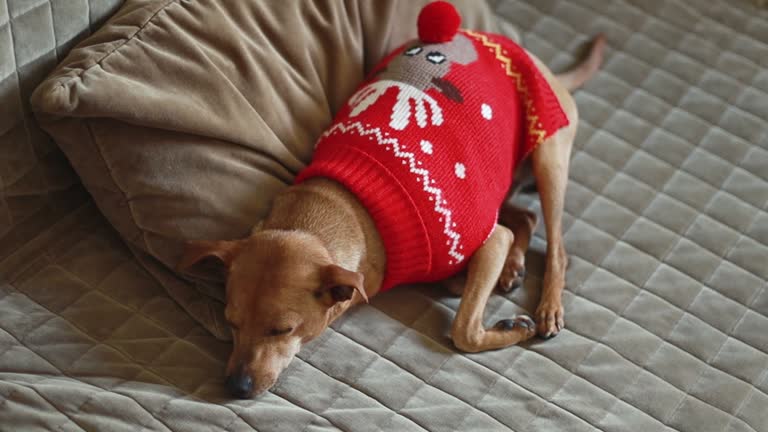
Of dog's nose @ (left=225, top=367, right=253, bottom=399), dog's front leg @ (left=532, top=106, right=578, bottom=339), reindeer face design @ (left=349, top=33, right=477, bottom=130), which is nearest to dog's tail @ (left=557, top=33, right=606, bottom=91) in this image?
dog's front leg @ (left=532, top=106, right=578, bottom=339)

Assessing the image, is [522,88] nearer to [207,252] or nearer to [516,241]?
[516,241]

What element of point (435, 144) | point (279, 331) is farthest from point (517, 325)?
point (279, 331)

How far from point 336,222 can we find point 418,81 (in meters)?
0.46

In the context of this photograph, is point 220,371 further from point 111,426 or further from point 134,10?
point 134,10

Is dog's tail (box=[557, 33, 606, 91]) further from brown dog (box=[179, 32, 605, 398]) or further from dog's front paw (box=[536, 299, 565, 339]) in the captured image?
dog's front paw (box=[536, 299, 565, 339])

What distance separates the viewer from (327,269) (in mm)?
2082

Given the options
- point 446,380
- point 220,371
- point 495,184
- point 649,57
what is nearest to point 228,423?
point 220,371

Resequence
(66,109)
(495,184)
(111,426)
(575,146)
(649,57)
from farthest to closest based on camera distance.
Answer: (649,57), (575,146), (495,184), (66,109), (111,426)

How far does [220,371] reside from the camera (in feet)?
6.89

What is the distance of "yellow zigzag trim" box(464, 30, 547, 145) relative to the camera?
8.54 ft

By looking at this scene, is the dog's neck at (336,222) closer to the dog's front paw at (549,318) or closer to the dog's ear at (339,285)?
the dog's ear at (339,285)

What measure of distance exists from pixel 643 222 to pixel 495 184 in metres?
0.49

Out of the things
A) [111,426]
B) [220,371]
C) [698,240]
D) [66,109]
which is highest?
[66,109]

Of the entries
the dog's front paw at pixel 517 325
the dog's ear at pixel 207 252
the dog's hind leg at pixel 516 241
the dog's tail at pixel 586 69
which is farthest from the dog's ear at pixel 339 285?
the dog's tail at pixel 586 69
